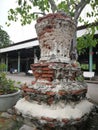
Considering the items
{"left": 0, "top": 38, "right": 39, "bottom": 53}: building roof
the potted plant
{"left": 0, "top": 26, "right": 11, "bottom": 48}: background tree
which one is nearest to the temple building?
{"left": 0, "top": 38, "right": 39, "bottom": 53}: building roof

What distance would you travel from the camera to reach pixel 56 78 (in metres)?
3.46

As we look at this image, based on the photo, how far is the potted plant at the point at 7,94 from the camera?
5.17 m

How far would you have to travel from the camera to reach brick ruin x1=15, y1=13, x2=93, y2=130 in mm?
3088

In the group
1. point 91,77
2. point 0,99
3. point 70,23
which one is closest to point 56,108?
point 70,23

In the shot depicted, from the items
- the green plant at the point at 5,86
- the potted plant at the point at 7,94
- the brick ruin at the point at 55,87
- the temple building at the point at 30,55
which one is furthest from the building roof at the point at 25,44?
the brick ruin at the point at 55,87

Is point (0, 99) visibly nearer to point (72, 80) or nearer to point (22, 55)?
point (72, 80)

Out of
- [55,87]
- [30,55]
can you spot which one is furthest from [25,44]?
[55,87]

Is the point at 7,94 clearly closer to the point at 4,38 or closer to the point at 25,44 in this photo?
the point at 25,44

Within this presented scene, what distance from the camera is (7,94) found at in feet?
17.7

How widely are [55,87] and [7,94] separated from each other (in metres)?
2.50

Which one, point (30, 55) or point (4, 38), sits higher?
point (4, 38)

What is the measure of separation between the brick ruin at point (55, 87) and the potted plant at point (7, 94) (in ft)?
5.36

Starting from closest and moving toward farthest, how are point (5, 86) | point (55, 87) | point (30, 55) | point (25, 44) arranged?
1. point (55, 87)
2. point (5, 86)
3. point (25, 44)
4. point (30, 55)

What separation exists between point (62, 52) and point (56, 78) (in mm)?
568
